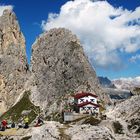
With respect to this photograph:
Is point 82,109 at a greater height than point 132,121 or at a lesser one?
greater

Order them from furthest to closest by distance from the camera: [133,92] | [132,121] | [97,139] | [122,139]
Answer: [133,92], [132,121], [122,139], [97,139]

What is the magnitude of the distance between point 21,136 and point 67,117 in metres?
39.1

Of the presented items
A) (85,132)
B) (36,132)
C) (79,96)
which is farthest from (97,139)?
(79,96)

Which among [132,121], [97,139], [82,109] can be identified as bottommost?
[97,139]

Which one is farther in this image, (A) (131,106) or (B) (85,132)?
(A) (131,106)

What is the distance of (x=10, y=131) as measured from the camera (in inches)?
3575

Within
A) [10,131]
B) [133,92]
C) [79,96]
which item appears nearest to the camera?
[10,131]

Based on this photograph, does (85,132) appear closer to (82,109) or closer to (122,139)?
(122,139)

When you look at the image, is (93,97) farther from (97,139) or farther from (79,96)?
(97,139)

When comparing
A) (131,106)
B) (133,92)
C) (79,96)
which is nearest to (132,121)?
(131,106)

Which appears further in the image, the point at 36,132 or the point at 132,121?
the point at 132,121

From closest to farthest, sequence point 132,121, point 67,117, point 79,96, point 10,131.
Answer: point 10,131 < point 132,121 < point 67,117 < point 79,96

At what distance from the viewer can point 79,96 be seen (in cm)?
17675

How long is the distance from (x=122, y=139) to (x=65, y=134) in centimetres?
1203
